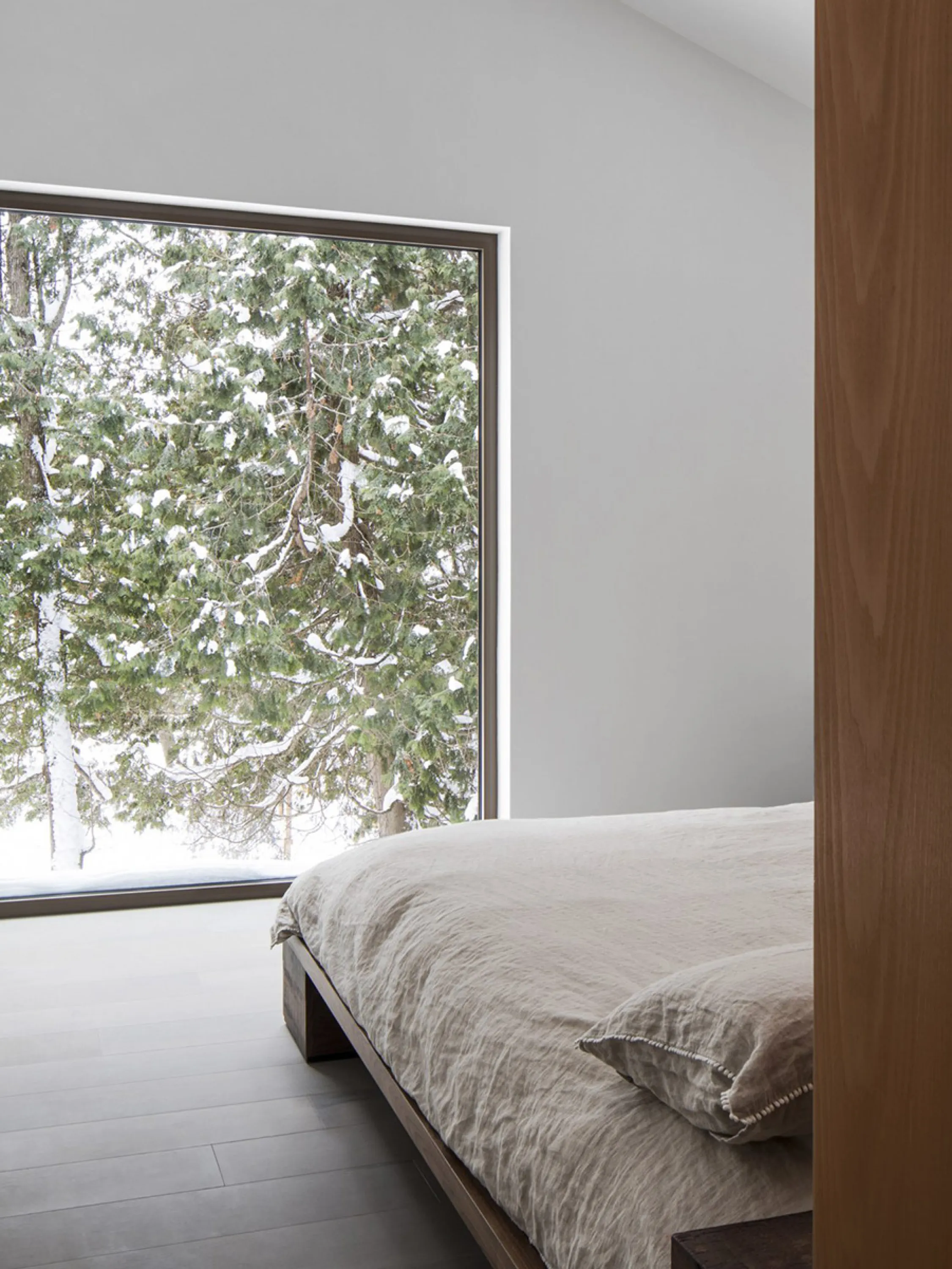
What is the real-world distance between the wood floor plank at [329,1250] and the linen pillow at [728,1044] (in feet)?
2.16

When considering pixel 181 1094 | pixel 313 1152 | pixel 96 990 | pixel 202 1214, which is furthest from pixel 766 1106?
pixel 96 990

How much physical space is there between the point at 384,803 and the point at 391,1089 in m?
2.40

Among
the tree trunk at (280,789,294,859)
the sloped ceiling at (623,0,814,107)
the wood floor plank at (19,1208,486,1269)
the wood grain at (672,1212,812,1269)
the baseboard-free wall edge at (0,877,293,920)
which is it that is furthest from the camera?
the tree trunk at (280,789,294,859)

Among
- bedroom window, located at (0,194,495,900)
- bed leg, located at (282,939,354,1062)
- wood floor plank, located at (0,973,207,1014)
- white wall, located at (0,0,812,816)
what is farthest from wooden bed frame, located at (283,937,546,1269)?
white wall, located at (0,0,812,816)

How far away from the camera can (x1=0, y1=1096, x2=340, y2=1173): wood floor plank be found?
2100 mm

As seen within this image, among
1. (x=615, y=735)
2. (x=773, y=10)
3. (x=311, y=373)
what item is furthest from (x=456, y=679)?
(x=773, y=10)

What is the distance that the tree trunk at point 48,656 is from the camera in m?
3.83

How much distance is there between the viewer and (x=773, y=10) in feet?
13.0

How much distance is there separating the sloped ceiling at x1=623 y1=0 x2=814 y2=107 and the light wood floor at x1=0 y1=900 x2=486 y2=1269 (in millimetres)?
3403

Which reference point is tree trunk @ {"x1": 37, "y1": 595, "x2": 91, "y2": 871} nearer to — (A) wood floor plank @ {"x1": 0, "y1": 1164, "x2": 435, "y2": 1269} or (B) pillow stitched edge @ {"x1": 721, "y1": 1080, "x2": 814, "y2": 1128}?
(A) wood floor plank @ {"x1": 0, "y1": 1164, "x2": 435, "y2": 1269}

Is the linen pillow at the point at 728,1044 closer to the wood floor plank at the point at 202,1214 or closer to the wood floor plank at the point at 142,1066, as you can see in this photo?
the wood floor plank at the point at 202,1214

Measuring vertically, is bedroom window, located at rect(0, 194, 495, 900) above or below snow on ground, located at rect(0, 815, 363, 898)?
above

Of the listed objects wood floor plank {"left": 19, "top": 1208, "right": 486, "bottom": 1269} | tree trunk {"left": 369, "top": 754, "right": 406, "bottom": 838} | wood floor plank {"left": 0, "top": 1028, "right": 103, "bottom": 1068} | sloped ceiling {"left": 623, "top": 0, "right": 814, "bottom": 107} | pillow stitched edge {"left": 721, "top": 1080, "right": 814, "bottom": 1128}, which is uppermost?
sloped ceiling {"left": 623, "top": 0, "right": 814, "bottom": 107}

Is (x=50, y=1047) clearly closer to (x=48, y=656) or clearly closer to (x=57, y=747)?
(x=57, y=747)
